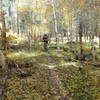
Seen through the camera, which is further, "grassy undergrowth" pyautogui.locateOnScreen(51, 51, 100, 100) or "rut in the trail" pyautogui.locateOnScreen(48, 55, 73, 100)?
"grassy undergrowth" pyautogui.locateOnScreen(51, 51, 100, 100)

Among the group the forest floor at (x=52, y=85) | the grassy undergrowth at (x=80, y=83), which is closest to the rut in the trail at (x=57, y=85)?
the forest floor at (x=52, y=85)

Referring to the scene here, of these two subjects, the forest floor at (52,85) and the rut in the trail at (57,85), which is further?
the forest floor at (52,85)

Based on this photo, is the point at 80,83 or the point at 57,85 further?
the point at 80,83

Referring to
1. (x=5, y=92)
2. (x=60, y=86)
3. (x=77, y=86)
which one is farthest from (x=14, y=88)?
(x=77, y=86)

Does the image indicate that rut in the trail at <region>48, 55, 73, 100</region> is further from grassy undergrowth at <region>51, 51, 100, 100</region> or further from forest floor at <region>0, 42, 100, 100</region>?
grassy undergrowth at <region>51, 51, 100, 100</region>

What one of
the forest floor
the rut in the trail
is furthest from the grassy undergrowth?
the rut in the trail

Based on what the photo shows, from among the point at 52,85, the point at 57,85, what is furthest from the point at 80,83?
the point at 52,85

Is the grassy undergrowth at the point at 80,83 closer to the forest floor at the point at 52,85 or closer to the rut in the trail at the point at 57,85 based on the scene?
the forest floor at the point at 52,85

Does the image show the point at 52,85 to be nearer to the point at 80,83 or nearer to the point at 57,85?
the point at 57,85

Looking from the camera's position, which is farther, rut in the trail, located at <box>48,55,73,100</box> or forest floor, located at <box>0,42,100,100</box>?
forest floor, located at <box>0,42,100,100</box>

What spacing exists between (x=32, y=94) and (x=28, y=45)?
48.7 feet

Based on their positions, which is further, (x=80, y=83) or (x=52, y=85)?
(x=80, y=83)

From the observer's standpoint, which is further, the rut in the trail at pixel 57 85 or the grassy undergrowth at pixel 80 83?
the grassy undergrowth at pixel 80 83

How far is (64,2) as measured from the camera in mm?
23312
